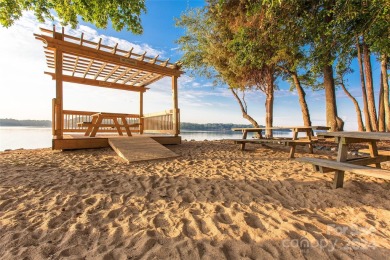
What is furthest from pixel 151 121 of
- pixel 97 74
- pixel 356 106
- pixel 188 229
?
pixel 356 106

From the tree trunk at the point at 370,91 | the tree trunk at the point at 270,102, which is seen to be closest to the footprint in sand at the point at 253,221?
the tree trunk at the point at 270,102

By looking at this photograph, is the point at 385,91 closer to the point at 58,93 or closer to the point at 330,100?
the point at 330,100

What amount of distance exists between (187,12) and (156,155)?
12.5 metres

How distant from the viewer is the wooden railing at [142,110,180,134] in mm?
8516

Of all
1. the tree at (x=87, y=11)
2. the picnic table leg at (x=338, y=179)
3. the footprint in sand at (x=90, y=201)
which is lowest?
the footprint in sand at (x=90, y=201)

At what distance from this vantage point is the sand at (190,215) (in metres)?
1.72

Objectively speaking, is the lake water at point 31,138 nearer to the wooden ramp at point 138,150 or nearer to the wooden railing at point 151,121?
the wooden railing at point 151,121

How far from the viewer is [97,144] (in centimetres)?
675

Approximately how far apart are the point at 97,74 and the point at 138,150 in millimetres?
5304

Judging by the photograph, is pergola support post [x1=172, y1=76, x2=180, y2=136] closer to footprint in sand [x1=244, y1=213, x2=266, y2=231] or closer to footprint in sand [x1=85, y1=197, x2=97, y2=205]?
footprint in sand [x1=85, y1=197, x2=97, y2=205]

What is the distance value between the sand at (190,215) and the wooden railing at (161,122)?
4.68 meters

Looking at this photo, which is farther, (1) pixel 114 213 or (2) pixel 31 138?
(2) pixel 31 138

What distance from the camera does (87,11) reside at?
6.30 metres

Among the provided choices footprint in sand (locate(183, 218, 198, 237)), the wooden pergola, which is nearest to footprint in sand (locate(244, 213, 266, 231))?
footprint in sand (locate(183, 218, 198, 237))
